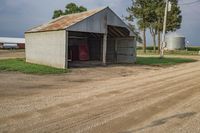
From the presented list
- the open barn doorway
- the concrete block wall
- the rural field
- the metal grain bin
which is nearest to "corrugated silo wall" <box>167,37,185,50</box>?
the metal grain bin

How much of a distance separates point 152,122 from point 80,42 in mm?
22521

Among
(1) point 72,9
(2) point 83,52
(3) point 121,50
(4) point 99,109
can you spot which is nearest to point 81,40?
(2) point 83,52

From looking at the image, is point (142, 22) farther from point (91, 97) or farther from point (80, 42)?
point (91, 97)

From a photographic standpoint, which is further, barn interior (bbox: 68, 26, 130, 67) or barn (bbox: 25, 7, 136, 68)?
barn interior (bbox: 68, 26, 130, 67)

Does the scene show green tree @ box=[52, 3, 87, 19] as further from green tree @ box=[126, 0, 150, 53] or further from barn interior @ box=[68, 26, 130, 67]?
barn interior @ box=[68, 26, 130, 67]

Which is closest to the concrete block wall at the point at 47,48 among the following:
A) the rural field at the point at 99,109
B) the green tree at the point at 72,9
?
the rural field at the point at 99,109

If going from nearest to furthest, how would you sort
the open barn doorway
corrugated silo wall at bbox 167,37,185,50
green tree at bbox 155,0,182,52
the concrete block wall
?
1. the concrete block wall
2. the open barn doorway
3. green tree at bbox 155,0,182,52
4. corrugated silo wall at bbox 167,37,185,50

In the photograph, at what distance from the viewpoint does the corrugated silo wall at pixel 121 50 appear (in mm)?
25380

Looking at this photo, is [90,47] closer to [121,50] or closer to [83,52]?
[83,52]

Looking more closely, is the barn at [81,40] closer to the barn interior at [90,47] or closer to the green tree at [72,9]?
the barn interior at [90,47]

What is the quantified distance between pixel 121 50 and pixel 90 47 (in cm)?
451

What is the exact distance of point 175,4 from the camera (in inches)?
1930

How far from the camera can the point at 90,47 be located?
96.7 feet

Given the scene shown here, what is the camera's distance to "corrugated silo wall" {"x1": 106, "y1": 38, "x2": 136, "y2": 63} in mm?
25380
